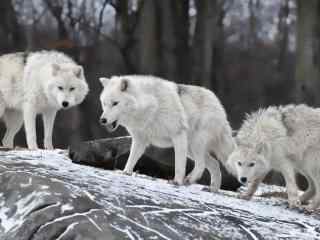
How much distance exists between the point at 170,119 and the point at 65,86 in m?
1.87

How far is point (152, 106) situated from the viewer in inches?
347

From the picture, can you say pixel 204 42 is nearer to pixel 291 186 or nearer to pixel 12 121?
pixel 12 121

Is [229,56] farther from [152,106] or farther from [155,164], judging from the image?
[152,106]

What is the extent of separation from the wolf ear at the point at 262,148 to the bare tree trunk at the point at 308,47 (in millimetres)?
9560

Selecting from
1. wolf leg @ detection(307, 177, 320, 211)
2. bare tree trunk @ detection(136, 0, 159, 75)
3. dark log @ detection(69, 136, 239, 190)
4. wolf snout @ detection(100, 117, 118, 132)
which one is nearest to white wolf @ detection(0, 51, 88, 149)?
dark log @ detection(69, 136, 239, 190)

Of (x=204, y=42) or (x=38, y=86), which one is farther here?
(x=204, y=42)

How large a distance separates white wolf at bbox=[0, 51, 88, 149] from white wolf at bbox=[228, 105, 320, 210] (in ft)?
9.01

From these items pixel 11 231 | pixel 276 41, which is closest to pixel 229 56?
pixel 276 41

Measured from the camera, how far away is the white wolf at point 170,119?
8.66 metres

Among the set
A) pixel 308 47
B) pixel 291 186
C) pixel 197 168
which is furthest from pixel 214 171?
pixel 308 47

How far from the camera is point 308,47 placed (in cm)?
1802

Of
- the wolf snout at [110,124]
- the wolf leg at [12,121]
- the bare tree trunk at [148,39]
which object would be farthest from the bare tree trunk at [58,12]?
the wolf snout at [110,124]

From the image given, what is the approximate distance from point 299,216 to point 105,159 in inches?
143

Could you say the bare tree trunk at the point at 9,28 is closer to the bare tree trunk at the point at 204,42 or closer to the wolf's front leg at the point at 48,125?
the bare tree trunk at the point at 204,42
